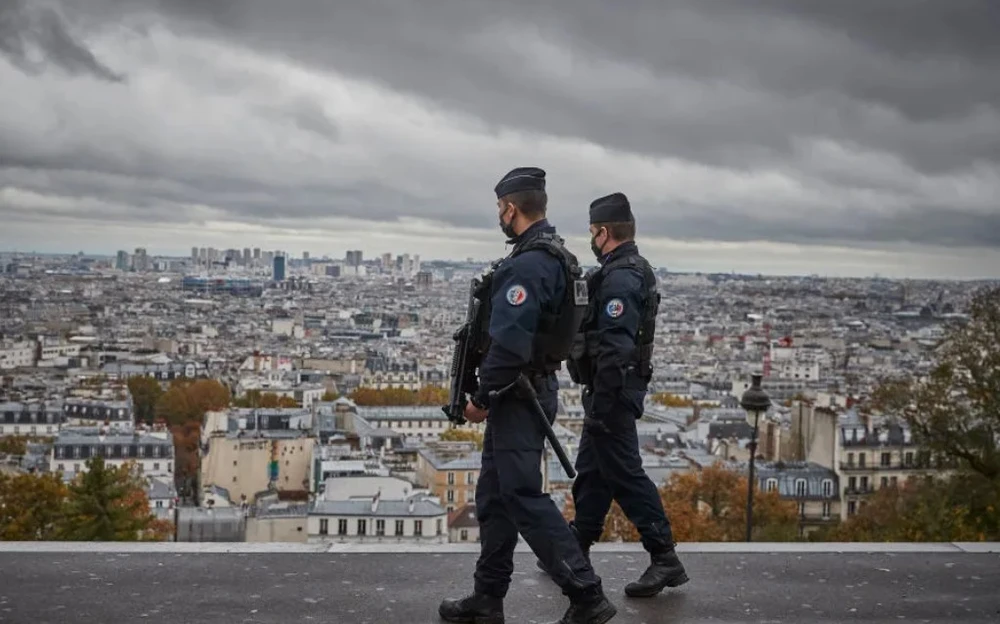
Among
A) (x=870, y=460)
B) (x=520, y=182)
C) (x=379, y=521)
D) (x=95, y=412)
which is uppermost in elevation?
(x=520, y=182)

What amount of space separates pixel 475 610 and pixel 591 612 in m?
0.56

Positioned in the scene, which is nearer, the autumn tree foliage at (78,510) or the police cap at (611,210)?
the police cap at (611,210)

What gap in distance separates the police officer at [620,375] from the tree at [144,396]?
9582cm

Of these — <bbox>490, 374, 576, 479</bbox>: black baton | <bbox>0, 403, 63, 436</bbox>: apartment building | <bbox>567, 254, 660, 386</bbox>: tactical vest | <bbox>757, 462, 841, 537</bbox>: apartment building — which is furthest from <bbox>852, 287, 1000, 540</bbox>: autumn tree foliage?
<bbox>0, 403, 63, 436</bbox>: apartment building

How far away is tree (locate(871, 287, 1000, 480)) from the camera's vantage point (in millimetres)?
19375

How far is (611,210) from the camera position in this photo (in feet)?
21.9

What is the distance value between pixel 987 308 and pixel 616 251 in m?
15.6

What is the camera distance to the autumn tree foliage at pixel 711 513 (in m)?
32.3

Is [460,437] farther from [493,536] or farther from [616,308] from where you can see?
[493,536]

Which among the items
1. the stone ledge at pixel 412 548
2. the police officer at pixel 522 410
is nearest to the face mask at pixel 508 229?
the police officer at pixel 522 410

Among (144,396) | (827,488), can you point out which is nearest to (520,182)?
(827,488)

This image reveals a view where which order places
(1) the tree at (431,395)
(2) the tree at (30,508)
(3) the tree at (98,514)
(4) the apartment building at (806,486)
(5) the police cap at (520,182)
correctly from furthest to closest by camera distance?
1. (1) the tree at (431,395)
2. (4) the apartment building at (806,486)
3. (2) the tree at (30,508)
4. (3) the tree at (98,514)
5. (5) the police cap at (520,182)

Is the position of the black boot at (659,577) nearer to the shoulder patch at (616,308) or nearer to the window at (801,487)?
the shoulder patch at (616,308)

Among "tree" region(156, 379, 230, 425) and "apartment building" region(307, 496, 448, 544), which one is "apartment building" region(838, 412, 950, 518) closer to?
"apartment building" region(307, 496, 448, 544)
